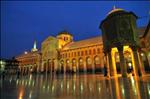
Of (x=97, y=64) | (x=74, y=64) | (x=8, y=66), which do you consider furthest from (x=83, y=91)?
(x=8, y=66)

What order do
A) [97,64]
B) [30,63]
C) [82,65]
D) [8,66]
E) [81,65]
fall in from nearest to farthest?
[97,64] → [82,65] → [81,65] → [8,66] → [30,63]

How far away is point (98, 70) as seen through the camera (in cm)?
4138

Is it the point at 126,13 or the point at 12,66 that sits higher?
the point at 126,13

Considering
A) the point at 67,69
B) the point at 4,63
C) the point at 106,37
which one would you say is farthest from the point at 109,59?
the point at 4,63

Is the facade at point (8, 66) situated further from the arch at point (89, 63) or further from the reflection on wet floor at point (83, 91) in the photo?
the reflection on wet floor at point (83, 91)

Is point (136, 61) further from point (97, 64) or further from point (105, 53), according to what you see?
Answer: point (97, 64)

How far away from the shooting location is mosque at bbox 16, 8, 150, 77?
65.7ft

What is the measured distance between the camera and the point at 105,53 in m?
22.7

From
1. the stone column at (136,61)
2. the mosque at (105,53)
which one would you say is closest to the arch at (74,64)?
the mosque at (105,53)

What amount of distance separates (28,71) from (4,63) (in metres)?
12.7

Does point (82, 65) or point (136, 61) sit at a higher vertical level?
point (136, 61)

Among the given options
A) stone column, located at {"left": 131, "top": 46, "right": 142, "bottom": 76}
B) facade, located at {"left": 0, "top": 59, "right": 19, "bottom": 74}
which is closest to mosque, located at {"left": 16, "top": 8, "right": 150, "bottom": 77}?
stone column, located at {"left": 131, "top": 46, "right": 142, "bottom": 76}

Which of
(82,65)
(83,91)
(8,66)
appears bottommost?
(83,91)

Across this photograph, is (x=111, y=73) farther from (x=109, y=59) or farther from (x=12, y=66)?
(x=12, y=66)
